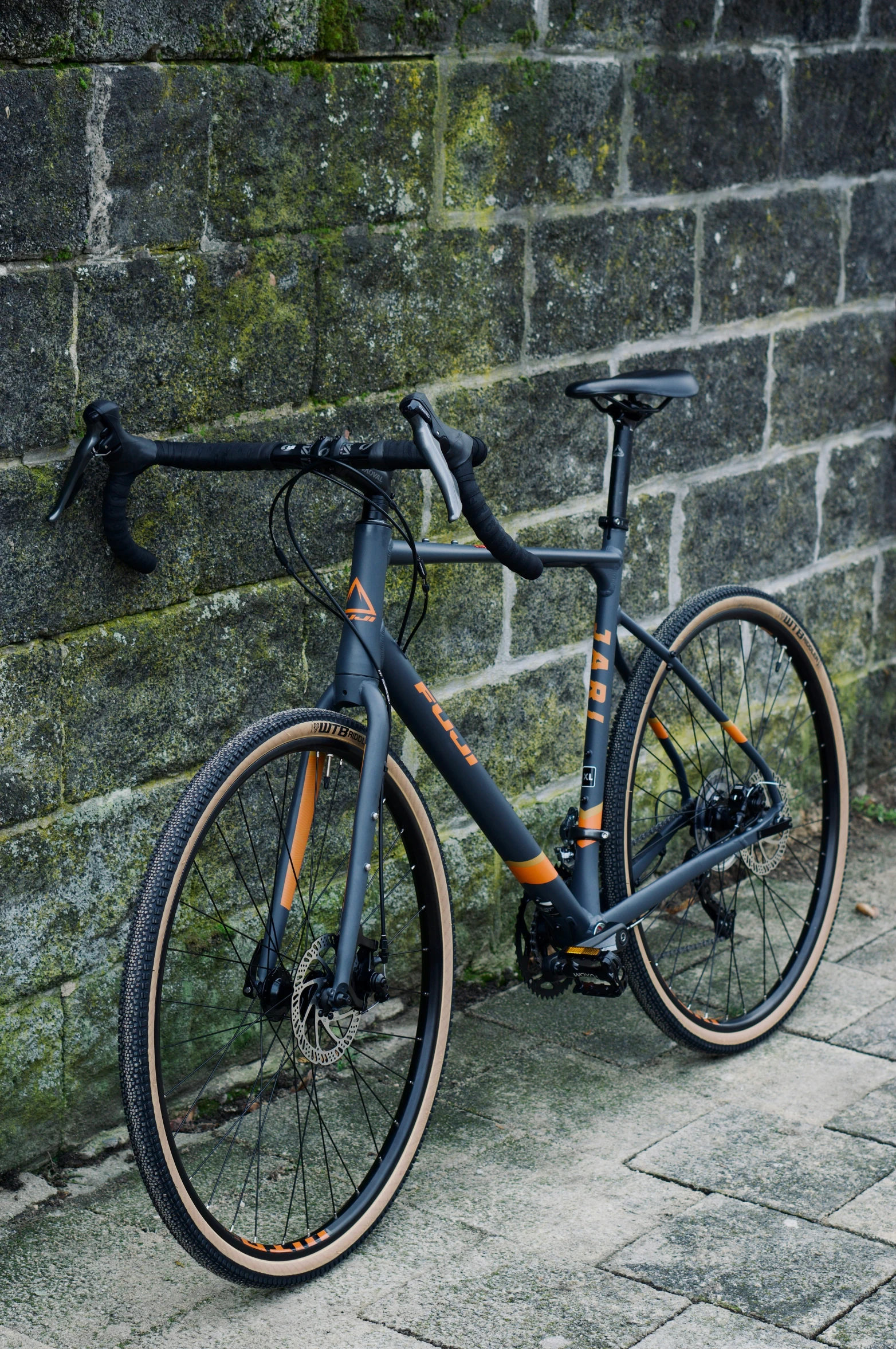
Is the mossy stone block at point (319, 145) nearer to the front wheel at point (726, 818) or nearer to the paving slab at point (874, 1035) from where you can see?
the front wheel at point (726, 818)

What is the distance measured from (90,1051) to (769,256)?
8.82ft

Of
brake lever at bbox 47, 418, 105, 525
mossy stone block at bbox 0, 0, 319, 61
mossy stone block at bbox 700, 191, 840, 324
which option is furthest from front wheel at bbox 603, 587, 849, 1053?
mossy stone block at bbox 0, 0, 319, 61

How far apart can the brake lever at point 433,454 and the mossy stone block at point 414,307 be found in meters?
0.83

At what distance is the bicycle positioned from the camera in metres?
2.60

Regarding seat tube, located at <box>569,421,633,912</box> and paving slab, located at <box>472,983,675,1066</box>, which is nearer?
seat tube, located at <box>569,421,633,912</box>

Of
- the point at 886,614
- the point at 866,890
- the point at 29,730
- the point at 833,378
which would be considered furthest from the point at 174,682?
the point at 886,614

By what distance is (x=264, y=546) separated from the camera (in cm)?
326

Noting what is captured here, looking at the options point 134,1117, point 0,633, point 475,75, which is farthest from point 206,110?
point 134,1117

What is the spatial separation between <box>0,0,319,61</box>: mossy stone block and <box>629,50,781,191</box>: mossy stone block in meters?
1.08

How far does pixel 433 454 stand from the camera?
244 cm

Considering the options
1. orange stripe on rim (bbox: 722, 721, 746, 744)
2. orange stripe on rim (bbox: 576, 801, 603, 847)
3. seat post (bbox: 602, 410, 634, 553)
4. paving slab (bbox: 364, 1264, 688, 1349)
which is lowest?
paving slab (bbox: 364, 1264, 688, 1349)

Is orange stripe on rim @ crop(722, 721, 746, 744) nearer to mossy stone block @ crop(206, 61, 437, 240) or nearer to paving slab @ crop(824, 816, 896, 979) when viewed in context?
paving slab @ crop(824, 816, 896, 979)

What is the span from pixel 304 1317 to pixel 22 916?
0.85 meters

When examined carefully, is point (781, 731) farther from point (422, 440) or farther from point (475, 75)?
point (422, 440)
